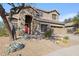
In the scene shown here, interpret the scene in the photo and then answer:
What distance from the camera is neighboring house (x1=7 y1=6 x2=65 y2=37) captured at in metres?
3.10

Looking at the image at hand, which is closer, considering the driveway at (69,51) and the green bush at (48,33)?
the driveway at (69,51)

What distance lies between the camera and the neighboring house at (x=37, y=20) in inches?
122

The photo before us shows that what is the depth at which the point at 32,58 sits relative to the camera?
2982mm

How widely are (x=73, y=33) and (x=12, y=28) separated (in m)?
0.81

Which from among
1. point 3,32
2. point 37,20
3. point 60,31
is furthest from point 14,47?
point 60,31

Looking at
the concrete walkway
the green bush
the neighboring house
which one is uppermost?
the neighboring house

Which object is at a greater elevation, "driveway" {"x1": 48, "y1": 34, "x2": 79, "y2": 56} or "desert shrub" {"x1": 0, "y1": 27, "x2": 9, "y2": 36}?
"desert shrub" {"x1": 0, "y1": 27, "x2": 9, "y2": 36}

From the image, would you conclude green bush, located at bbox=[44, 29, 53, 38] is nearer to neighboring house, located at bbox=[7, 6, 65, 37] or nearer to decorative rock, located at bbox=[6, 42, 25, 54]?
neighboring house, located at bbox=[7, 6, 65, 37]

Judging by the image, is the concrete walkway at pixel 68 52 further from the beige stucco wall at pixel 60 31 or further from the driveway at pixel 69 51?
the beige stucco wall at pixel 60 31

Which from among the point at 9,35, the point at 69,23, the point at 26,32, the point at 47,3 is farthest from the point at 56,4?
the point at 9,35

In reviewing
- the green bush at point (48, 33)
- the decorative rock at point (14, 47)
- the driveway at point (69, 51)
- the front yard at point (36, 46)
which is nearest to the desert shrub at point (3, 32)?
the front yard at point (36, 46)

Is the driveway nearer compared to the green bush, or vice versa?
the driveway

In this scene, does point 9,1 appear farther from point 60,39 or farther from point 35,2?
point 60,39

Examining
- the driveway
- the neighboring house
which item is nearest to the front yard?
the driveway
